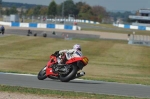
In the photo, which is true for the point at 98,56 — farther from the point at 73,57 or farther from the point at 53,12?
the point at 53,12

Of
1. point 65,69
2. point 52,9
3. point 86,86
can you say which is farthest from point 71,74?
point 52,9

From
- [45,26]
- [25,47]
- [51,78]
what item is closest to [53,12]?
[45,26]

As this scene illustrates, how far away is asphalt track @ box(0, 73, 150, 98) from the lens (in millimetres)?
14234

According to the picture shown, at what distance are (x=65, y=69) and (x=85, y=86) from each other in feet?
4.12

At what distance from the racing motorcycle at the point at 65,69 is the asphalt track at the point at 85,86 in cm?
22

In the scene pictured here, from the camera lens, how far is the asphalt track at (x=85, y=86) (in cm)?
→ 1423

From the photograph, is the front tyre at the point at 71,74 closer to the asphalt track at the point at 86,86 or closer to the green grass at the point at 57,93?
the asphalt track at the point at 86,86

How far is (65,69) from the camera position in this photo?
1625cm

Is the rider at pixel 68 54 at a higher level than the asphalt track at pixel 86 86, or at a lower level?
higher

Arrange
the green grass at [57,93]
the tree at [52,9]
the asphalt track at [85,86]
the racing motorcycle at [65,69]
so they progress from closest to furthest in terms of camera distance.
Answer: the green grass at [57,93] → the asphalt track at [85,86] → the racing motorcycle at [65,69] → the tree at [52,9]

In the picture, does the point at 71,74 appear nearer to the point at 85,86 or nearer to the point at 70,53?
the point at 70,53

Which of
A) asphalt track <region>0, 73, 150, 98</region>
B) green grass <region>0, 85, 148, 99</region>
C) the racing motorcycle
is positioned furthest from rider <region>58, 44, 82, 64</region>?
green grass <region>0, 85, 148, 99</region>

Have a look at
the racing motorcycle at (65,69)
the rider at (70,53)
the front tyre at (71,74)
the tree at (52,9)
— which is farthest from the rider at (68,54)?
the tree at (52,9)

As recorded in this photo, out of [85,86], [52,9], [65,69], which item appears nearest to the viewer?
[85,86]
